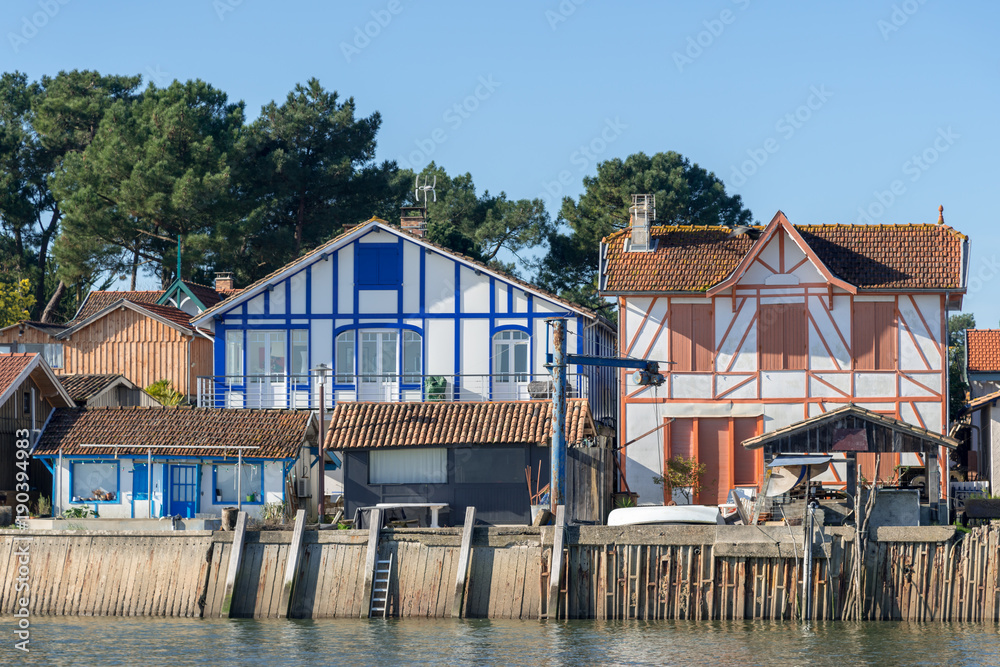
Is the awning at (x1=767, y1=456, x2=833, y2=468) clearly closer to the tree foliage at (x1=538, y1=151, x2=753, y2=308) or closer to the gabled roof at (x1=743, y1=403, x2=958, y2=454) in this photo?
the gabled roof at (x1=743, y1=403, x2=958, y2=454)

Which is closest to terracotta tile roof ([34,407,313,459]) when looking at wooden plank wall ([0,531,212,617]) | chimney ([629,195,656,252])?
wooden plank wall ([0,531,212,617])

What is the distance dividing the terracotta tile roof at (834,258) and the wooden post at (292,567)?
484 inches

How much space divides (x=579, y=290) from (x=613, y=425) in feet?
71.8

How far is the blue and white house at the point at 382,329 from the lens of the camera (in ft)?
130

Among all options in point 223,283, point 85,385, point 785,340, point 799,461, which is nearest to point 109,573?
point 85,385

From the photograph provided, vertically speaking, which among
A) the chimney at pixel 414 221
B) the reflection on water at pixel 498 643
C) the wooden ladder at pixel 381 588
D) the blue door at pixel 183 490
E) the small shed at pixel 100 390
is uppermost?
the chimney at pixel 414 221

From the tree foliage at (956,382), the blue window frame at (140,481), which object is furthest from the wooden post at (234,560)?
the tree foliage at (956,382)

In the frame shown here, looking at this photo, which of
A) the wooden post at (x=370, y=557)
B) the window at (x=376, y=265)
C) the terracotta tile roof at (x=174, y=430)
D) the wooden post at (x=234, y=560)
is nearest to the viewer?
the wooden post at (x=370, y=557)

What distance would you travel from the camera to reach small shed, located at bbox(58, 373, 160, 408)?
134ft

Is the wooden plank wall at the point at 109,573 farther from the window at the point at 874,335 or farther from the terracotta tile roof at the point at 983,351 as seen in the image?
the terracotta tile roof at the point at 983,351

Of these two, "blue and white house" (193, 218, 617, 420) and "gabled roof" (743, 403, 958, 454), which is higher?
"blue and white house" (193, 218, 617, 420)

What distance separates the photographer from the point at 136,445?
1416 inches

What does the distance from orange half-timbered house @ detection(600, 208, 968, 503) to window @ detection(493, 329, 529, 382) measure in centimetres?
308

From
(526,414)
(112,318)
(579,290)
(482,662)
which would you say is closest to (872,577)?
(482,662)
